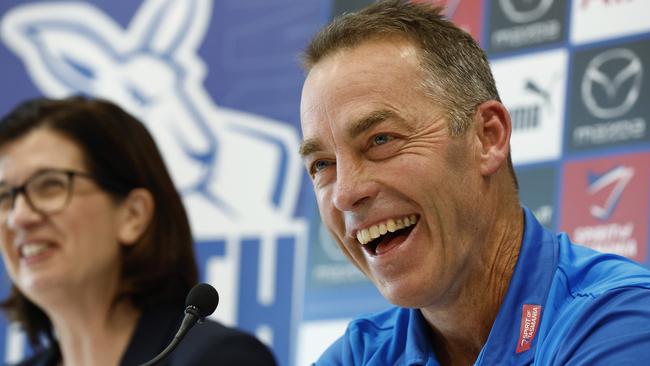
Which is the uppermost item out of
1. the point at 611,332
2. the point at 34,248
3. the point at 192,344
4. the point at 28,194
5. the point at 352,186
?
the point at 352,186

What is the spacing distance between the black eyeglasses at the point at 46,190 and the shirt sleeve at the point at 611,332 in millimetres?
1610

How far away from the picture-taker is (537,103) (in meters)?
2.96

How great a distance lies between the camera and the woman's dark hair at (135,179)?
2.92 m

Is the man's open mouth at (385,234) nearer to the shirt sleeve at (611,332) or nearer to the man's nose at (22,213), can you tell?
the shirt sleeve at (611,332)

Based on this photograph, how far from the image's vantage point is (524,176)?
2941 millimetres

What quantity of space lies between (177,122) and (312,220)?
2.27 ft

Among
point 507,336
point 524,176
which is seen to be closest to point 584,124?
point 524,176

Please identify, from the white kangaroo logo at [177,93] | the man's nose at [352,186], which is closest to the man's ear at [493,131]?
the man's nose at [352,186]

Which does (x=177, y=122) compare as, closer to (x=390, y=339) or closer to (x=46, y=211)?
(x=46, y=211)

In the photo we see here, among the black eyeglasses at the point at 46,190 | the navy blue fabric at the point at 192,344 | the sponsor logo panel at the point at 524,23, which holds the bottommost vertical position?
the navy blue fabric at the point at 192,344

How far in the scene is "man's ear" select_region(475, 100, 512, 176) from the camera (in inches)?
77.5

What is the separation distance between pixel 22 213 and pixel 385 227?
134cm

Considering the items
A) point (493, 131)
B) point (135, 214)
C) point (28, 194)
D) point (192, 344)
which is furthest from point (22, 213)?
point (493, 131)

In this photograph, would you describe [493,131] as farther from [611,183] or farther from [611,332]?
[611,183]
